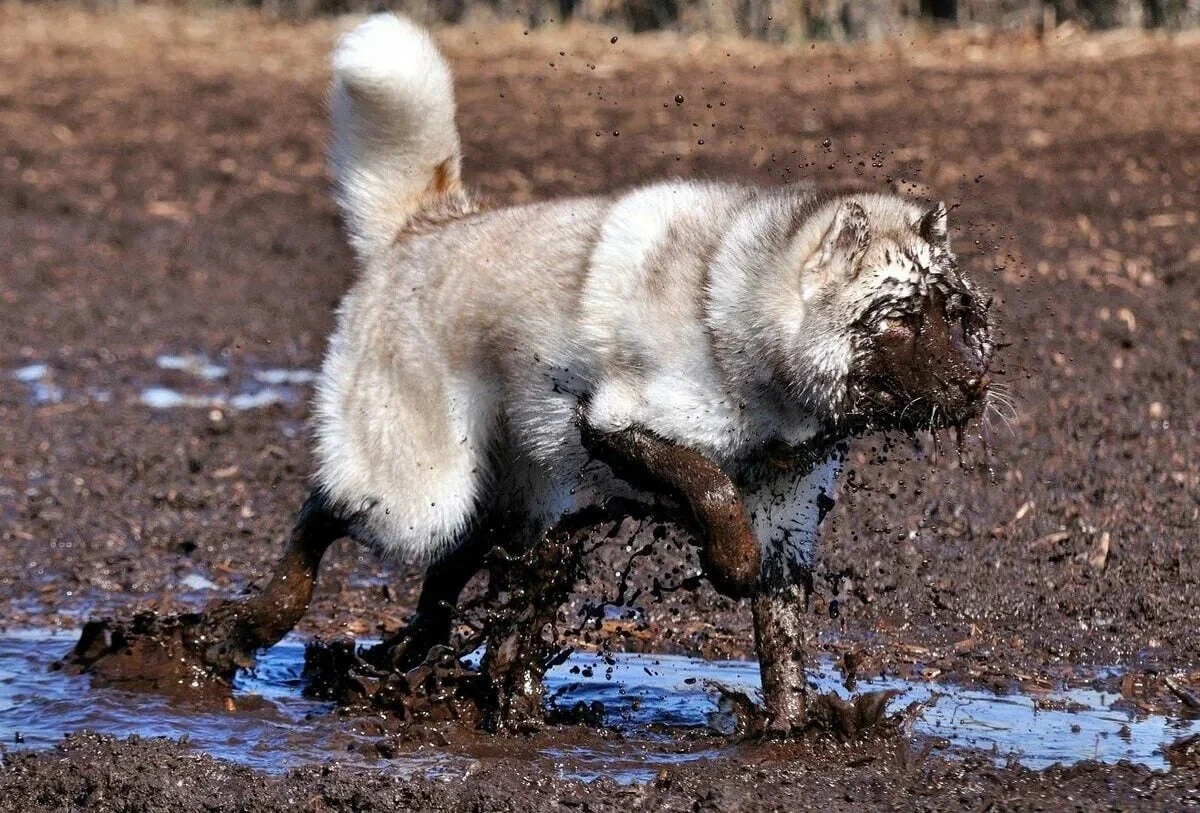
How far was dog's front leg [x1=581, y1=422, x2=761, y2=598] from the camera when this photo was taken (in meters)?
5.14

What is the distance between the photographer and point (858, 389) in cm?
495

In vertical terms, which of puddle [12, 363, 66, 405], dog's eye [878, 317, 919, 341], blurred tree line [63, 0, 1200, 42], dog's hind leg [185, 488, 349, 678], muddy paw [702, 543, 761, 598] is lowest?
puddle [12, 363, 66, 405]

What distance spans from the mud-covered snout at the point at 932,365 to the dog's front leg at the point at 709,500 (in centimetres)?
50

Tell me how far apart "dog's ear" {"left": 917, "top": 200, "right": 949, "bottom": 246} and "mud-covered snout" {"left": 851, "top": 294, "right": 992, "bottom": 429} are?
23cm

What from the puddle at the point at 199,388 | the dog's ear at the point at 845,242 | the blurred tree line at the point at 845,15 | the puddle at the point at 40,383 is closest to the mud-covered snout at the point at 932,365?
the dog's ear at the point at 845,242

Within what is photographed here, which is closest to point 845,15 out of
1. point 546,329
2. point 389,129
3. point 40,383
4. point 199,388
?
point 199,388

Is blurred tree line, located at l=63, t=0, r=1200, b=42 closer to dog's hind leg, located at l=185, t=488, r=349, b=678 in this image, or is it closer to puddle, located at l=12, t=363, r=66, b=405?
puddle, located at l=12, t=363, r=66, b=405

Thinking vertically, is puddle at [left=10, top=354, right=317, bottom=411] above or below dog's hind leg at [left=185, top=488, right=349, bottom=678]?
below

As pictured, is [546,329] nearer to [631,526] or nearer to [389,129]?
[389,129]

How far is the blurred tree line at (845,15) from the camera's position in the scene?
17.5 metres

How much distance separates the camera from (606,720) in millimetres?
5969

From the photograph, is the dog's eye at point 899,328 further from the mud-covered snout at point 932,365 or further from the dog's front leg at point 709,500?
the dog's front leg at point 709,500

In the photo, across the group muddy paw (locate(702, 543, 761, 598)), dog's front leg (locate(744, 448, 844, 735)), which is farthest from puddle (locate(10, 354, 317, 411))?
muddy paw (locate(702, 543, 761, 598))

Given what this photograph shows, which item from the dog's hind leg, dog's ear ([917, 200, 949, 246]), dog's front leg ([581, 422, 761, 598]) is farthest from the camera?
the dog's hind leg
